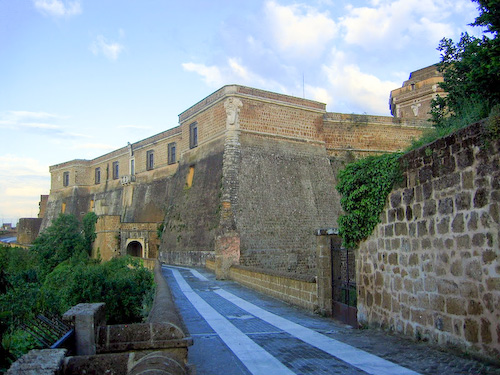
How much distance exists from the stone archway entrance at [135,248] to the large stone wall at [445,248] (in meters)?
29.6

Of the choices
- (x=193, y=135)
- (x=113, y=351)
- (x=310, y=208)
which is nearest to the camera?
(x=113, y=351)

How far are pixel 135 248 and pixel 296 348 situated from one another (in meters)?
30.9

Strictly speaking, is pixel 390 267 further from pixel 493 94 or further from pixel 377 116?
pixel 377 116

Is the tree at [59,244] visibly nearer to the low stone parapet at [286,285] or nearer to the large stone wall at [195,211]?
the large stone wall at [195,211]

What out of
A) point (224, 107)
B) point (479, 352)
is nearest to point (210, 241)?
point (224, 107)

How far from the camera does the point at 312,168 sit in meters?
27.6

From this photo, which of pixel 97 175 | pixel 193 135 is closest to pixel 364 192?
pixel 193 135

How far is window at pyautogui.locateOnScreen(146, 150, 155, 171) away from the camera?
133 feet

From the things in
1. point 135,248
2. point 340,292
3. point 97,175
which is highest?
point 97,175

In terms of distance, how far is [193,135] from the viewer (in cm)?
3055

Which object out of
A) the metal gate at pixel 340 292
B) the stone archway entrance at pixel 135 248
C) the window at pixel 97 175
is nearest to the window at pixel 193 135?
the stone archway entrance at pixel 135 248

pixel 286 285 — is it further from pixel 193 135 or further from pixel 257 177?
pixel 193 135

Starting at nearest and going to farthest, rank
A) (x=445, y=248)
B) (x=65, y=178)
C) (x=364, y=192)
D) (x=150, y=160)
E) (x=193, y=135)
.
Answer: (x=445, y=248), (x=364, y=192), (x=193, y=135), (x=150, y=160), (x=65, y=178)

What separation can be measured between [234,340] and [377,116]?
25.4 metres
